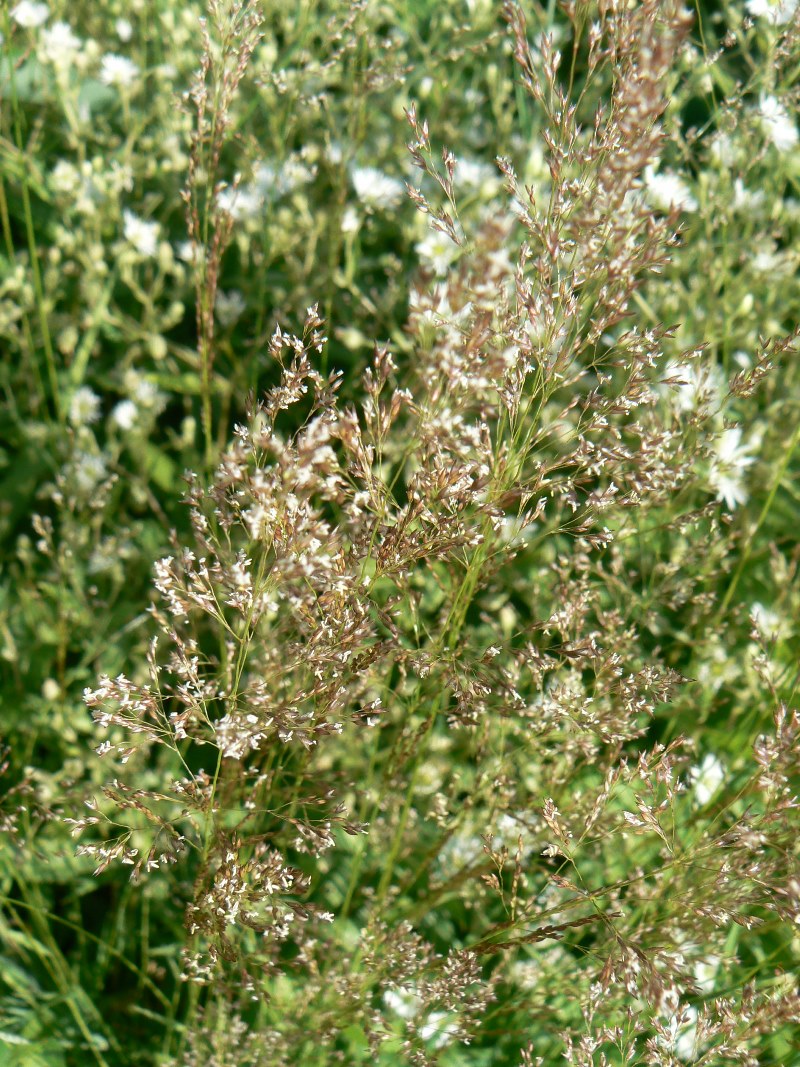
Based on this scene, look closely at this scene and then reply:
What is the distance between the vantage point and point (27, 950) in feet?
6.01

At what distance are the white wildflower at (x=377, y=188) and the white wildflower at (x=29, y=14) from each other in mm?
752

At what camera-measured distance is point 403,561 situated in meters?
1.11

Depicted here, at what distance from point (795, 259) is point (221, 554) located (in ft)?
4.44

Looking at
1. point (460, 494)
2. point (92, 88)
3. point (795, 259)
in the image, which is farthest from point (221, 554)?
point (92, 88)

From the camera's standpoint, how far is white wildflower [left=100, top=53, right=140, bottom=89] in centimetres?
240

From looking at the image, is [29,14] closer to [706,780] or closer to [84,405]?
[84,405]

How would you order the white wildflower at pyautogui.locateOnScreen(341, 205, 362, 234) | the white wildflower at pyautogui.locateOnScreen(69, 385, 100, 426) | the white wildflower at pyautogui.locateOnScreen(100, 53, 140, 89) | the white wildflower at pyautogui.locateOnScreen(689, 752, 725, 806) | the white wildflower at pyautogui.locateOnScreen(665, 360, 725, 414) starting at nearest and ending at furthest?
1. the white wildflower at pyautogui.locateOnScreen(665, 360, 725, 414)
2. the white wildflower at pyautogui.locateOnScreen(689, 752, 725, 806)
3. the white wildflower at pyautogui.locateOnScreen(341, 205, 362, 234)
4. the white wildflower at pyautogui.locateOnScreen(69, 385, 100, 426)
5. the white wildflower at pyautogui.locateOnScreen(100, 53, 140, 89)

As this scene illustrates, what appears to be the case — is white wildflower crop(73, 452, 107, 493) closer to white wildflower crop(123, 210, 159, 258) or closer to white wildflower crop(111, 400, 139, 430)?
white wildflower crop(111, 400, 139, 430)

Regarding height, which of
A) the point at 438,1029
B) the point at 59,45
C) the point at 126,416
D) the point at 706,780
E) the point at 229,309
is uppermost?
the point at 59,45

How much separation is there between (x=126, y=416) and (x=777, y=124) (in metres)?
1.38

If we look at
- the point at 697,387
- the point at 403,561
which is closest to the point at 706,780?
the point at 697,387

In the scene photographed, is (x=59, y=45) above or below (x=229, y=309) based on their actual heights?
above

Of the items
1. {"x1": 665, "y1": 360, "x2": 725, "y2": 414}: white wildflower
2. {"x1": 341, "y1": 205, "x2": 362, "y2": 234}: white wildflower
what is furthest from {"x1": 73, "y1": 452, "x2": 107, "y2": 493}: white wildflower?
{"x1": 665, "y1": 360, "x2": 725, "y2": 414}: white wildflower

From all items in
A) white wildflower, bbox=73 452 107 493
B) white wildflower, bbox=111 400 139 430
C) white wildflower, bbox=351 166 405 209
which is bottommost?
white wildflower, bbox=73 452 107 493
